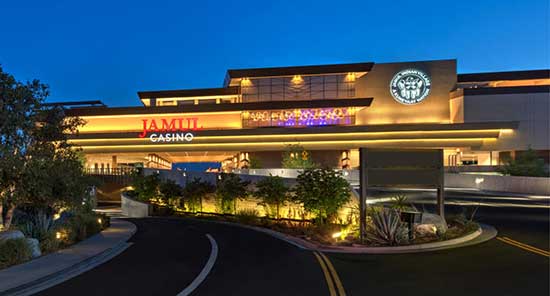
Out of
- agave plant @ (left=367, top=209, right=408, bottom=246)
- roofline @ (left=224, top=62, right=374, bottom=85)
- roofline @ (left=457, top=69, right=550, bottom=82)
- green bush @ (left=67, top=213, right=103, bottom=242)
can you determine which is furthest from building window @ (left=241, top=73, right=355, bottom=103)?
agave plant @ (left=367, top=209, right=408, bottom=246)

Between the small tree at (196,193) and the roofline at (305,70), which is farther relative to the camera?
the roofline at (305,70)

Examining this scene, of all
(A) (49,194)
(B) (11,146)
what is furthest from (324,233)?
(B) (11,146)

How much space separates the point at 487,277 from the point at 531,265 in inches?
68.1

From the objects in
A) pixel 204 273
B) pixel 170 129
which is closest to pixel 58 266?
pixel 204 273

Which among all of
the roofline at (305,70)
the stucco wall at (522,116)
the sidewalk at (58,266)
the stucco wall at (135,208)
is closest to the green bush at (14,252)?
the sidewalk at (58,266)

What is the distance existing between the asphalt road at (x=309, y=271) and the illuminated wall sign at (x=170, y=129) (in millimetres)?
51065

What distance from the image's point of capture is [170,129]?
6469 centimetres

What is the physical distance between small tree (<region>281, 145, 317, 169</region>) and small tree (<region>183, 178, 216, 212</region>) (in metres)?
22.9

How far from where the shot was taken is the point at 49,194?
13094 millimetres

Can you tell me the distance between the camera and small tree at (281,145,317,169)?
5129 centimetres

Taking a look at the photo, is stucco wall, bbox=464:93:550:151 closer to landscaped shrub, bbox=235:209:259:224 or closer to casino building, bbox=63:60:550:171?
casino building, bbox=63:60:550:171

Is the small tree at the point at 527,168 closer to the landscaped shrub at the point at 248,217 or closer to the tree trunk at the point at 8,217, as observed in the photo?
the landscaped shrub at the point at 248,217

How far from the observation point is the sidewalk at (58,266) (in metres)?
8.58

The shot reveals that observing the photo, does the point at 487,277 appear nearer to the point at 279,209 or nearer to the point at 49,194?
the point at 49,194
